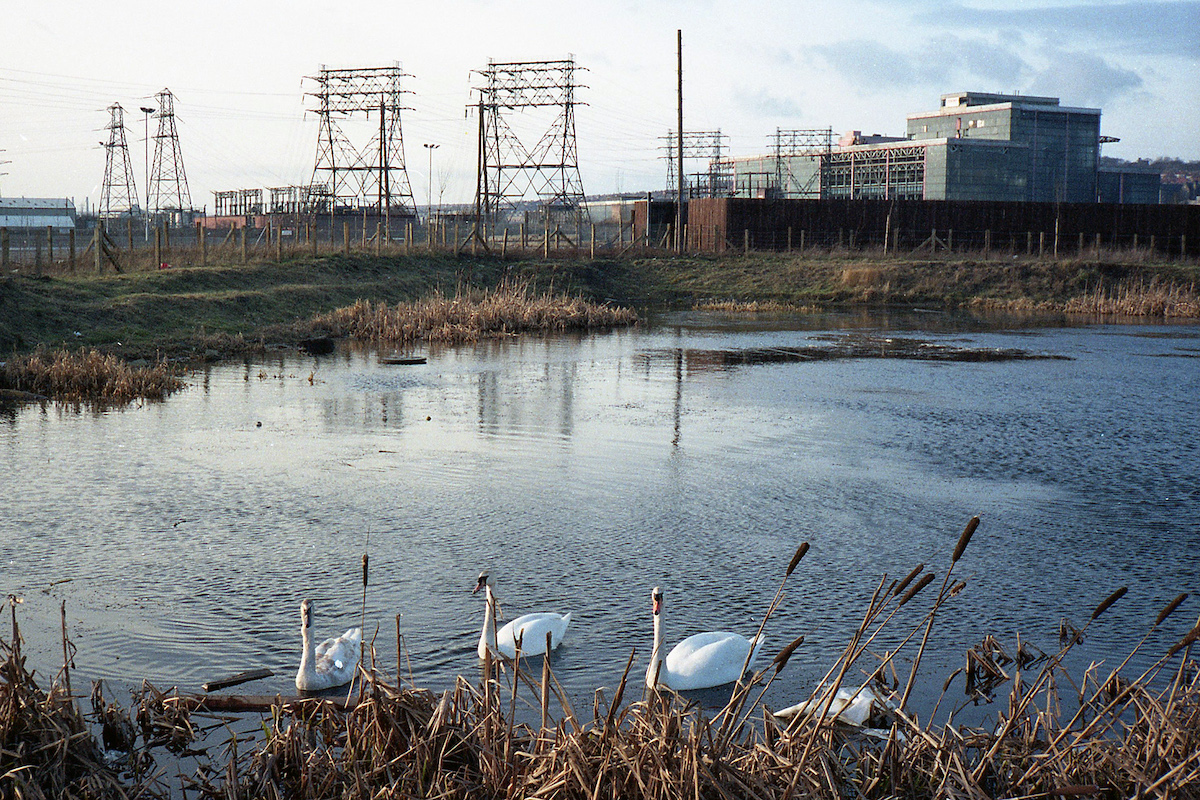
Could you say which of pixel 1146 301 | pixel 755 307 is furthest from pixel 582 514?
pixel 1146 301

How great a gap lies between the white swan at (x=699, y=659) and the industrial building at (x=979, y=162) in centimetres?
6271

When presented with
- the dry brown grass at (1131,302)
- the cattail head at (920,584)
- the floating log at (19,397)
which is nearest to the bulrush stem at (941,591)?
the cattail head at (920,584)

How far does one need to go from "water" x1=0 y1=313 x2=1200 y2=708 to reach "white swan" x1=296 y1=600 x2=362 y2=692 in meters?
0.22

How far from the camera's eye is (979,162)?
224 ft

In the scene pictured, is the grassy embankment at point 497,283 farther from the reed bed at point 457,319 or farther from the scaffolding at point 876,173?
the scaffolding at point 876,173

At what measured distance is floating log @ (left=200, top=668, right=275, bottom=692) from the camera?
18.5 feet

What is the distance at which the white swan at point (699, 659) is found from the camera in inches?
219

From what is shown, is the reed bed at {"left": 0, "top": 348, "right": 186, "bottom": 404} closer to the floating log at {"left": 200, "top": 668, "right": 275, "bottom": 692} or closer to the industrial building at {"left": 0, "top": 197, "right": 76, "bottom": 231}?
the floating log at {"left": 200, "top": 668, "right": 275, "bottom": 692}

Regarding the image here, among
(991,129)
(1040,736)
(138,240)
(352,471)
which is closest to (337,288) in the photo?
(352,471)

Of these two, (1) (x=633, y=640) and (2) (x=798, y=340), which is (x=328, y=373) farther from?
(1) (x=633, y=640)

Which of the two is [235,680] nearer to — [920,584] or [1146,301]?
[920,584]

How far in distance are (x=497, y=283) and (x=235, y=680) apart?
1334 inches

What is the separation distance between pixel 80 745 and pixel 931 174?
6965 cm

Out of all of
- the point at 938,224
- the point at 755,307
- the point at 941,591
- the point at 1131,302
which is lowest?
the point at 941,591
